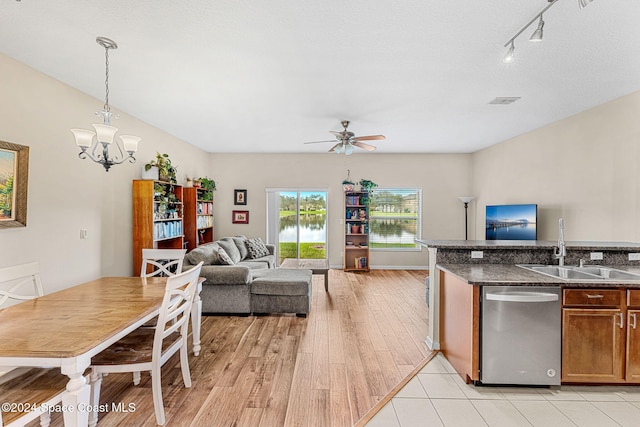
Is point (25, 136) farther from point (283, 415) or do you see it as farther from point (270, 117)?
point (283, 415)

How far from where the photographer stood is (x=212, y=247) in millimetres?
4777

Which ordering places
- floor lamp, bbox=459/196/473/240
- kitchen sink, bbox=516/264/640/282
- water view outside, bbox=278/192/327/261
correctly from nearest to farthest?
1. kitchen sink, bbox=516/264/640/282
2. floor lamp, bbox=459/196/473/240
3. water view outside, bbox=278/192/327/261

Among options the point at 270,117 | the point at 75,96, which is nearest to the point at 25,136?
the point at 75,96

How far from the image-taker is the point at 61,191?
330 cm

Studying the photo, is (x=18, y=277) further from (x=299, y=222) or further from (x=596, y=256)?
(x=299, y=222)

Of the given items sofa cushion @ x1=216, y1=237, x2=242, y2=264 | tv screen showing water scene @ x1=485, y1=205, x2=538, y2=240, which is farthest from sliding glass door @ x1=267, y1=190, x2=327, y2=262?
tv screen showing water scene @ x1=485, y1=205, x2=538, y2=240

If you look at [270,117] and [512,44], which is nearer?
[512,44]

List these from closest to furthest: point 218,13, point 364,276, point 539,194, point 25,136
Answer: point 218,13
point 25,136
point 539,194
point 364,276

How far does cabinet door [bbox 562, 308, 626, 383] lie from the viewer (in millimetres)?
2307

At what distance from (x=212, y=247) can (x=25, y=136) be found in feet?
8.27

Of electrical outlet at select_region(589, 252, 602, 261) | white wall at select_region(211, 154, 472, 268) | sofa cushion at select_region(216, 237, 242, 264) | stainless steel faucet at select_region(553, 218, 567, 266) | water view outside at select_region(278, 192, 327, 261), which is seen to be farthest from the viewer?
water view outside at select_region(278, 192, 327, 261)

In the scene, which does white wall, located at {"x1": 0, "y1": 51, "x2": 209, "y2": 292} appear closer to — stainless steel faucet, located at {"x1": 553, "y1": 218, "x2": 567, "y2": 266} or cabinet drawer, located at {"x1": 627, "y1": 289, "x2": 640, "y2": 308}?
stainless steel faucet, located at {"x1": 553, "y1": 218, "x2": 567, "y2": 266}

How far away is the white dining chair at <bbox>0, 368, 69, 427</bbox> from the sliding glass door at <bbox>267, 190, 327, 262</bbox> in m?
5.86

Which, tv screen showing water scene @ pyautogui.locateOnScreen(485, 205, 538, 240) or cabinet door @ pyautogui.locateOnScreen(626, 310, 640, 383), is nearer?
cabinet door @ pyautogui.locateOnScreen(626, 310, 640, 383)
